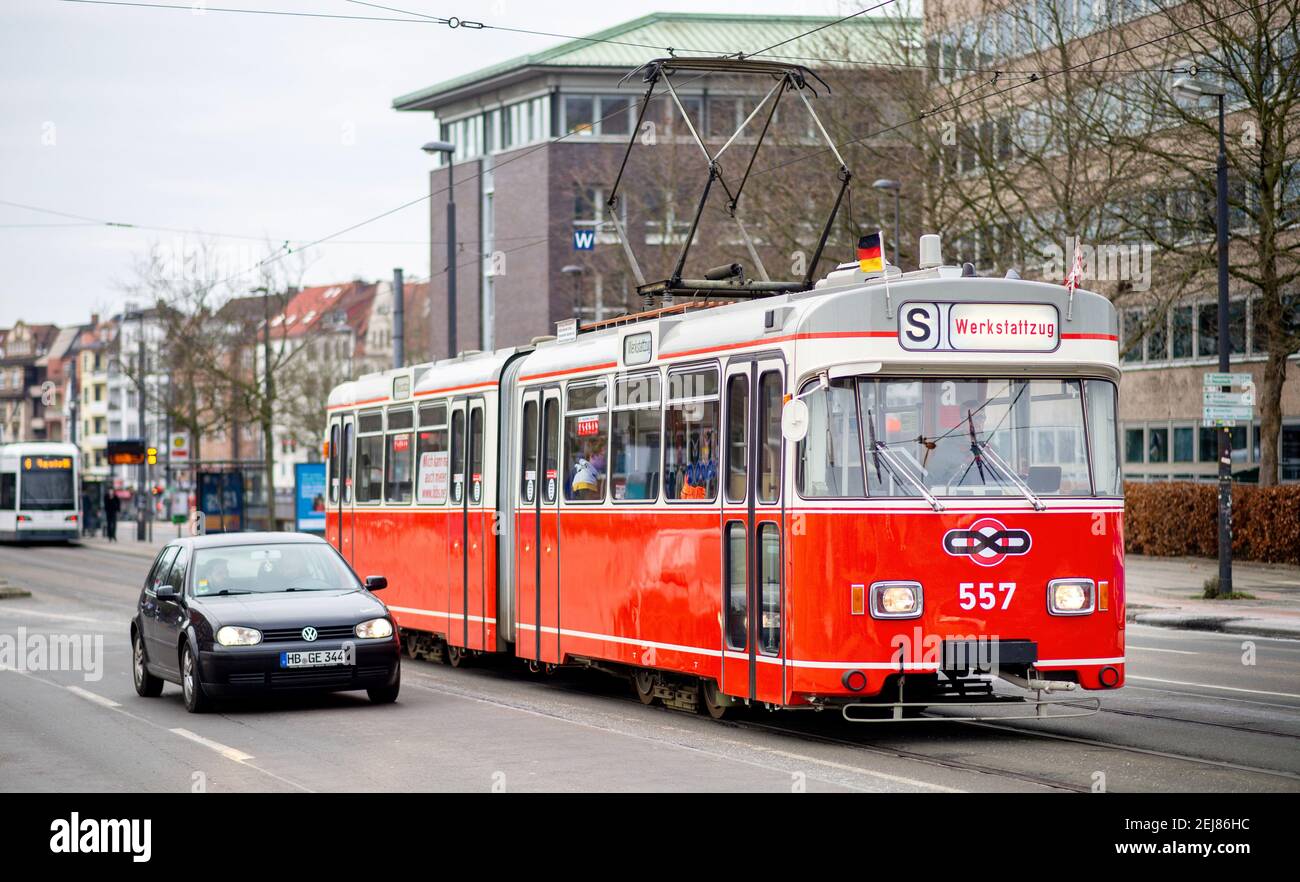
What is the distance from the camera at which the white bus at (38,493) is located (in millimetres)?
61938

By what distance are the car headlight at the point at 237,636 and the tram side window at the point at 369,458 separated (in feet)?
24.1

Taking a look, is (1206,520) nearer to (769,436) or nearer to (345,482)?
(345,482)

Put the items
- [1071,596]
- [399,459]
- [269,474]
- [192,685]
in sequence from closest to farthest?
[1071,596], [192,685], [399,459], [269,474]

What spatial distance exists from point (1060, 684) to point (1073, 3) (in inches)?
1080

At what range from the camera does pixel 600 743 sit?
12.8 metres

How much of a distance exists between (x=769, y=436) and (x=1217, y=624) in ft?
46.7

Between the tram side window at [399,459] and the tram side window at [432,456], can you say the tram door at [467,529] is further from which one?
the tram side window at [399,459]

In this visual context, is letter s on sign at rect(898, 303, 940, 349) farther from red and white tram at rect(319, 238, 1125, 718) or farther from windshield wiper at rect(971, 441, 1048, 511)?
windshield wiper at rect(971, 441, 1048, 511)

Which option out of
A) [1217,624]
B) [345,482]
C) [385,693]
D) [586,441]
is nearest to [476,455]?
[586,441]

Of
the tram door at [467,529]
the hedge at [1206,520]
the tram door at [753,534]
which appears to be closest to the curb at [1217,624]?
the hedge at [1206,520]

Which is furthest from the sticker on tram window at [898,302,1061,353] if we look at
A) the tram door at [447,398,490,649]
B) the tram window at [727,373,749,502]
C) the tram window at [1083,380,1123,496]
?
the tram door at [447,398,490,649]
